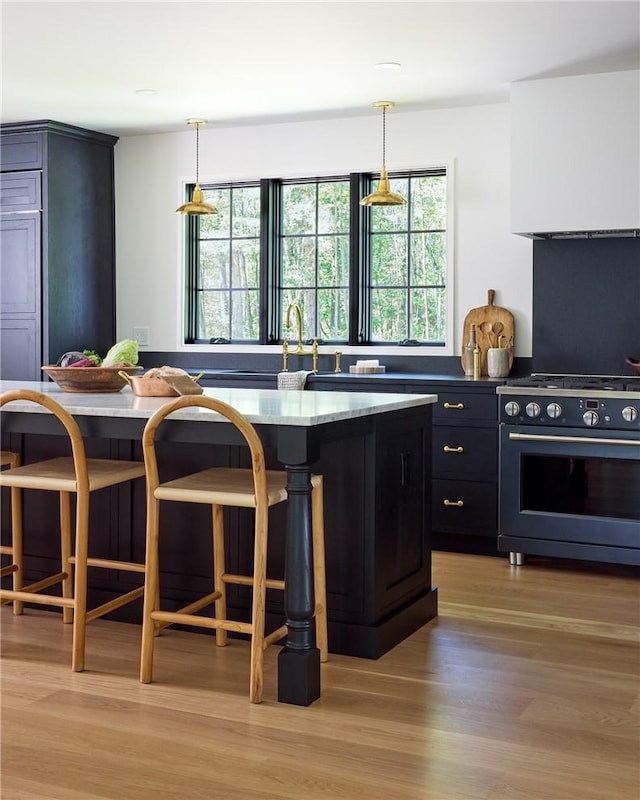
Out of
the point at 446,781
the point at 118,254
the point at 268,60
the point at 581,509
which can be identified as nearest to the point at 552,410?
the point at 581,509

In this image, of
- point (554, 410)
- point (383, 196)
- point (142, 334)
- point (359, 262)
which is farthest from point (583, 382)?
point (142, 334)

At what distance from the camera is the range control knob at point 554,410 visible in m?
4.78

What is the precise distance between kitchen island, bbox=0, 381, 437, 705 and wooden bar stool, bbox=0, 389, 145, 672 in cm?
14

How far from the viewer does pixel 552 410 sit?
15.7 ft

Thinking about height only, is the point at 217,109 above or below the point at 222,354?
above

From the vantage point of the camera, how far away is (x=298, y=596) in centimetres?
306

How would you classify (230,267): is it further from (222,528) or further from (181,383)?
(222,528)

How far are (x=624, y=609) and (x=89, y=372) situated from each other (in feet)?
7.85

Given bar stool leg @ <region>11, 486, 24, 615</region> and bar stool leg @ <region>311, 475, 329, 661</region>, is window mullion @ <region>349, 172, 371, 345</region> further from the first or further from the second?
bar stool leg @ <region>311, 475, 329, 661</region>

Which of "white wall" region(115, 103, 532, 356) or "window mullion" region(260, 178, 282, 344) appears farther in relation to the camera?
"window mullion" region(260, 178, 282, 344)

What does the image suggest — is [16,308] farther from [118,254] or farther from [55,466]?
[55,466]

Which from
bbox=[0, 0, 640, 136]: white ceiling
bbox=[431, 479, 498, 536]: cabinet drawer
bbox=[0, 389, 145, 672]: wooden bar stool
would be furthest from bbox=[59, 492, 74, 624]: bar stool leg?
bbox=[431, 479, 498, 536]: cabinet drawer

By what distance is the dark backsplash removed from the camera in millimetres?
5391

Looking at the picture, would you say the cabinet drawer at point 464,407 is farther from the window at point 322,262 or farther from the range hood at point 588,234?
the range hood at point 588,234
